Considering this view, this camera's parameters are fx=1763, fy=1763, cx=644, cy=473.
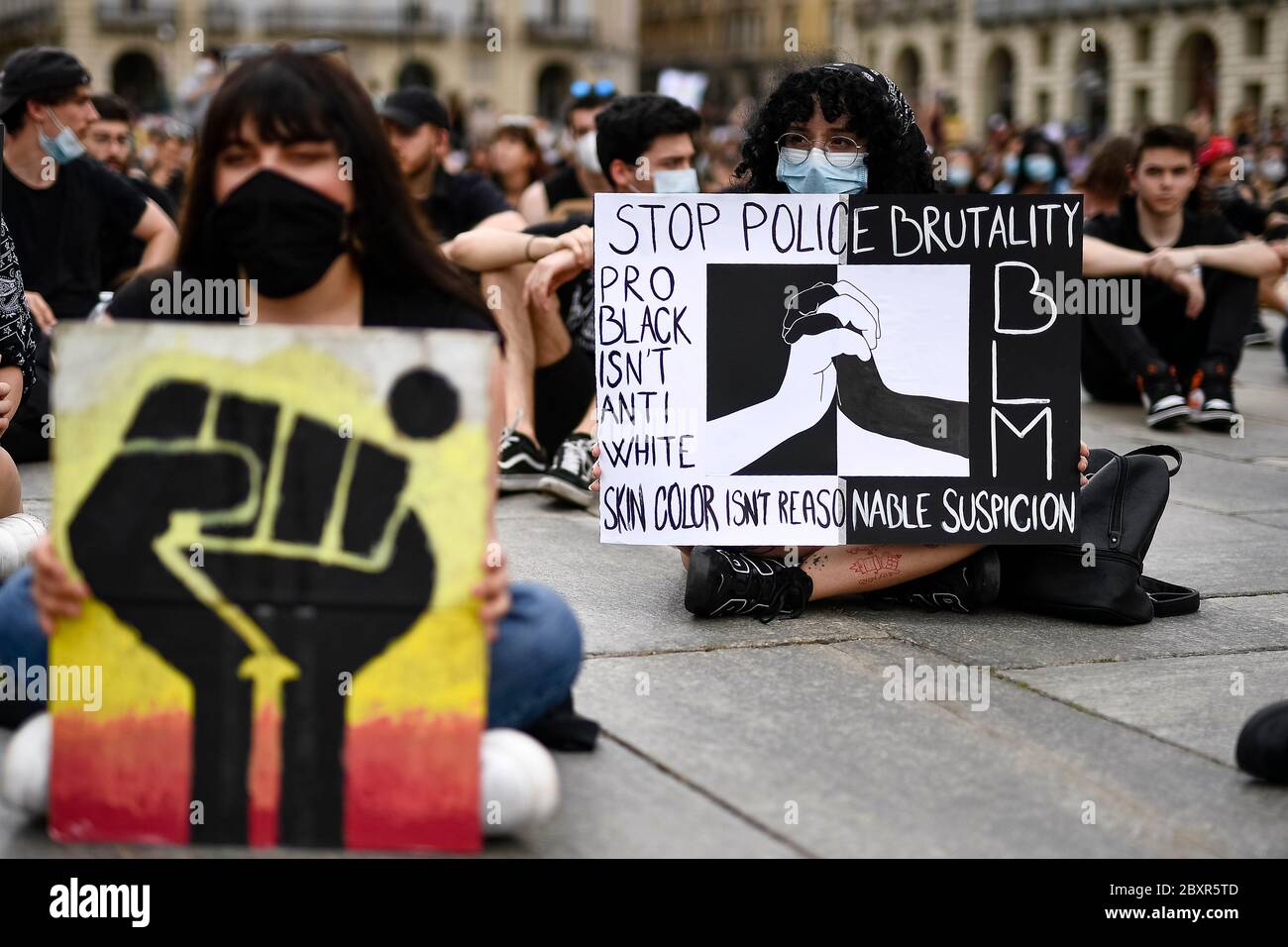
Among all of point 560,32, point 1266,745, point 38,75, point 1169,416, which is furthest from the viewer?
point 560,32

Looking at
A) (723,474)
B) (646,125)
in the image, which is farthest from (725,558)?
(646,125)

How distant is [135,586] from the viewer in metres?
2.76

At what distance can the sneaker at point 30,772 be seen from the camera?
2.81 meters

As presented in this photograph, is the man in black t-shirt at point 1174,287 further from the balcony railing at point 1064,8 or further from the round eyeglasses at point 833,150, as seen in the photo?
the balcony railing at point 1064,8

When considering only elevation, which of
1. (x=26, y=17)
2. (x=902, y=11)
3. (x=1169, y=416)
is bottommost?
(x=1169, y=416)

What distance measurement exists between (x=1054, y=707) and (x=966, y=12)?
228ft

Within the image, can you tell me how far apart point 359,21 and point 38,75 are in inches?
2829

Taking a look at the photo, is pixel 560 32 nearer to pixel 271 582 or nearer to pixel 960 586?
pixel 960 586

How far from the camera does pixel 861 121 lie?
176 inches

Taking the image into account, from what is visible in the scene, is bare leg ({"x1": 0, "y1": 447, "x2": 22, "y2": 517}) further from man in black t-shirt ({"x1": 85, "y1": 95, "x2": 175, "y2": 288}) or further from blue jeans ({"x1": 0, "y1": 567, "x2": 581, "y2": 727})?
man in black t-shirt ({"x1": 85, "y1": 95, "x2": 175, "y2": 288})

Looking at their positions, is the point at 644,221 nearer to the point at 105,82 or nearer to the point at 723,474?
the point at 723,474

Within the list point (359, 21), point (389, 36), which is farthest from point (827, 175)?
point (359, 21)

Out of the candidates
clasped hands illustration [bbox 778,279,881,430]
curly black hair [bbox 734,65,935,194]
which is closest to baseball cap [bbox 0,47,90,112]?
curly black hair [bbox 734,65,935,194]

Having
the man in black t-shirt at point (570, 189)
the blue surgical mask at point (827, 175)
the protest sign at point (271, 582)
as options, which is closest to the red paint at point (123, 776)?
the protest sign at point (271, 582)
